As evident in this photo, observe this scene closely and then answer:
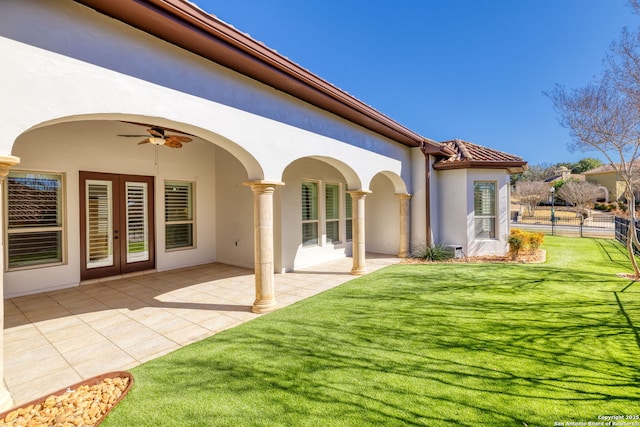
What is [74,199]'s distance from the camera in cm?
748

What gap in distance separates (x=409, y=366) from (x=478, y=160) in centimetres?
976

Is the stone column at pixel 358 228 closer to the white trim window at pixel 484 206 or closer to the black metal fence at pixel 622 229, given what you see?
the white trim window at pixel 484 206

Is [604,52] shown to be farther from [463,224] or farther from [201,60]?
[201,60]

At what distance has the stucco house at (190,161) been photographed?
3438 mm

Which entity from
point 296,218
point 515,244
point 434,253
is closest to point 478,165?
point 515,244

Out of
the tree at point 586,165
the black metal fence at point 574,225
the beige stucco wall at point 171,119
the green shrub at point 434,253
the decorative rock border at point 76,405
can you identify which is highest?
the tree at point 586,165

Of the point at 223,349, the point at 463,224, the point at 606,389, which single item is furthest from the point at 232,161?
the point at 606,389

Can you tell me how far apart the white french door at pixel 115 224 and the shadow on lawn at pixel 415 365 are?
5.65 meters

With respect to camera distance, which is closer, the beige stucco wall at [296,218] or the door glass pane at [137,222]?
the door glass pane at [137,222]

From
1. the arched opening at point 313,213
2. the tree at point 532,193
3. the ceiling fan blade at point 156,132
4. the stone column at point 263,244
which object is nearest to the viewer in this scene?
the stone column at point 263,244

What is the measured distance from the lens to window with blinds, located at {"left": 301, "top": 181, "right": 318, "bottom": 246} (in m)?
10.2

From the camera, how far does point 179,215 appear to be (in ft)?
32.5

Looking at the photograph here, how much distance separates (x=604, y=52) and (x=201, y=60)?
400 inches

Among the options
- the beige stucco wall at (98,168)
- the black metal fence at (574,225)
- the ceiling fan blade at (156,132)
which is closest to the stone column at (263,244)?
the ceiling fan blade at (156,132)
